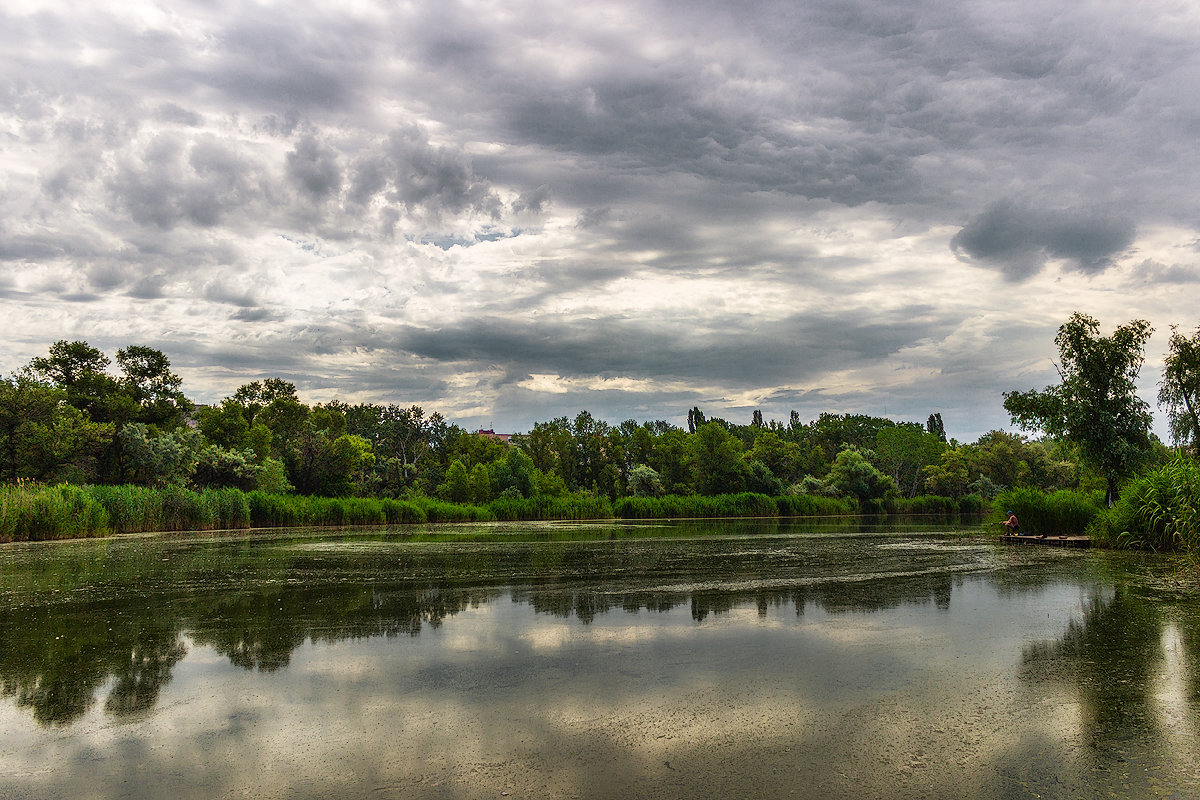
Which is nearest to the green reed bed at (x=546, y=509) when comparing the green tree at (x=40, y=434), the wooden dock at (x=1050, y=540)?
the green tree at (x=40, y=434)

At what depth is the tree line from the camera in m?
24.5

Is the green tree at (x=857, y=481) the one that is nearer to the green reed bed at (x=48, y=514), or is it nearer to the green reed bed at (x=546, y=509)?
the green reed bed at (x=546, y=509)

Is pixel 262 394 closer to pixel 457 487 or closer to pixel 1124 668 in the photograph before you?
pixel 457 487

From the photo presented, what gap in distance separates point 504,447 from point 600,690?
7247cm

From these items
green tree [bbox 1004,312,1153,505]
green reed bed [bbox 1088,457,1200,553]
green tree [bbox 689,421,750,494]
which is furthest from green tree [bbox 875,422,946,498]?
green reed bed [bbox 1088,457,1200,553]

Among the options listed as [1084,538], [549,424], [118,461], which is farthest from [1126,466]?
[549,424]

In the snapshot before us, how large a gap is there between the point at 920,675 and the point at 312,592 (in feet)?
28.6

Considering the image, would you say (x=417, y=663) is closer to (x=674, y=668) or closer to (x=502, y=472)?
(x=674, y=668)

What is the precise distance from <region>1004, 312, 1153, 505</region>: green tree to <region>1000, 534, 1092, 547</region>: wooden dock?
4.16 meters

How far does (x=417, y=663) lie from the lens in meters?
6.37

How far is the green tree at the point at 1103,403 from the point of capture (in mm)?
23844

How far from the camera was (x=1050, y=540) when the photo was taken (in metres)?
21.1

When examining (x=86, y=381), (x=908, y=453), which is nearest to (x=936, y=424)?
(x=908, y=453)

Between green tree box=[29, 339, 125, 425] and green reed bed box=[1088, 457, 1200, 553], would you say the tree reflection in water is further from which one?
green tree box=[29, 339, 125, 425]
